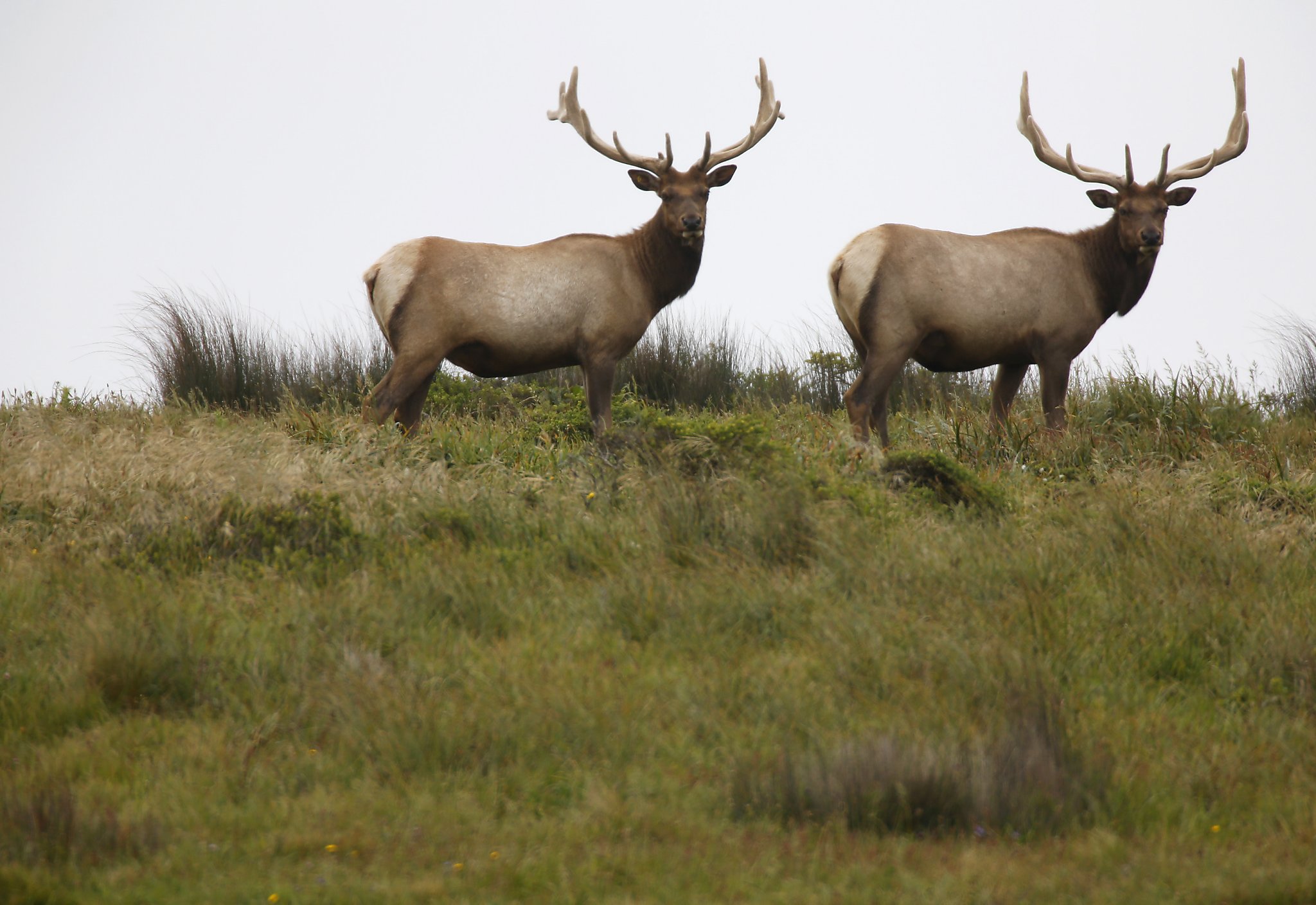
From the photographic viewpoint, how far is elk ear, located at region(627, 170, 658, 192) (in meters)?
9.48

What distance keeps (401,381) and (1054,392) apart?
5.09 meters

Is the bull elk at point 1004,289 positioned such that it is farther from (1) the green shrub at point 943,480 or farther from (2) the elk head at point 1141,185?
(1) the green shrub at point 943,480

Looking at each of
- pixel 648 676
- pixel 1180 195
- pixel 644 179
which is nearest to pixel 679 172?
pixel 644 179

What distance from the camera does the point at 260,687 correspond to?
183 inches

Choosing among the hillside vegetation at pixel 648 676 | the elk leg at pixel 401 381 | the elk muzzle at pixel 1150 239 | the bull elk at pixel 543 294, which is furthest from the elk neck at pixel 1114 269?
the elk leg at pixel 401 381

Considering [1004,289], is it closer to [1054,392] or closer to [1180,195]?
[1054,392]

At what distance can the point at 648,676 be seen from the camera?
15.4ft

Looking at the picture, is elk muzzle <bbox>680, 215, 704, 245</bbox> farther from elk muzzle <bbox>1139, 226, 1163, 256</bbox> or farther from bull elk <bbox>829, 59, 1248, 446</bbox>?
elk muzzle <bbox>1139, 226, 1163, 256</bbox>

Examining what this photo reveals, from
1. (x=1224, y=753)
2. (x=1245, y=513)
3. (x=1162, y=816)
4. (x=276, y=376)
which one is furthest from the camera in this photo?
(x=276, y=376)

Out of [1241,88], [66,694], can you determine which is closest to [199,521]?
[66,694]

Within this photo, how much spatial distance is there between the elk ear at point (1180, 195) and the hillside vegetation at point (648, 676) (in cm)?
270

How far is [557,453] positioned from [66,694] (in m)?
4.12

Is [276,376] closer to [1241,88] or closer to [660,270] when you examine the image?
[660,270]

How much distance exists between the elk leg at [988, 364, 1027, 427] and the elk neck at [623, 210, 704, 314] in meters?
2.75
